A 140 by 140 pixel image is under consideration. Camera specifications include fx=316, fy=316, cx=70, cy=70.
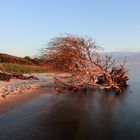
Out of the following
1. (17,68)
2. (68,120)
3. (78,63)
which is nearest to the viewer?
(68,120)

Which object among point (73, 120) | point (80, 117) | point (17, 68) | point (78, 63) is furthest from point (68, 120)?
point (17, 68)

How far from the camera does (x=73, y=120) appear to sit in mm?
16594

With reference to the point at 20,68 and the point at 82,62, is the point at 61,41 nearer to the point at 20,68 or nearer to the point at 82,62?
the point at 82,62

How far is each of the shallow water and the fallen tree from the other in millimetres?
4684

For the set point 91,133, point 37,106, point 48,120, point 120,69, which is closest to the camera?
point 91,133

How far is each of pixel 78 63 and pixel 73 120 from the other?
1263 cm

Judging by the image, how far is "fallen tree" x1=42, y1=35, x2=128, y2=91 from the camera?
92.5ft

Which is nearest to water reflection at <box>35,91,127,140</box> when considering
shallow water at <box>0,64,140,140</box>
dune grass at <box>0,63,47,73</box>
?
shallow water at <box>0,64,140,140</box>

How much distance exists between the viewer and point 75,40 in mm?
28281

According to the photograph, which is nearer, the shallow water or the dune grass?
the shallow water

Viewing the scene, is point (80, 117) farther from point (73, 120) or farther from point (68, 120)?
point (68, 120)

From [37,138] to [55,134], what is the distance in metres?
1.00

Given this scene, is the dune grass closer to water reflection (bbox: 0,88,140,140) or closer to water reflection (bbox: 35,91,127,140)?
water reflection (bbox: 35,91,127,140)

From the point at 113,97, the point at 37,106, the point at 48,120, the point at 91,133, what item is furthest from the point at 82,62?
the point at 91,133
